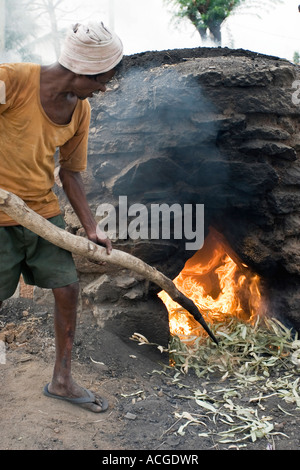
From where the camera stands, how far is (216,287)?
15.8 ft

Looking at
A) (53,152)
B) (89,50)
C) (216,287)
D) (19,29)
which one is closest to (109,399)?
(53,152)

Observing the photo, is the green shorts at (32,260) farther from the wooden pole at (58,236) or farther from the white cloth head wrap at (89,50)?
the white cloth head wrap at (89,50)

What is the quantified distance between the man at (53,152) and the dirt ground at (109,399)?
16 centimetres

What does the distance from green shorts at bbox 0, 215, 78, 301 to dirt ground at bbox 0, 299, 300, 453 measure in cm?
66

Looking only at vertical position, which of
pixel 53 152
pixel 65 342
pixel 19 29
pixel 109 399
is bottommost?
pixel 109 399

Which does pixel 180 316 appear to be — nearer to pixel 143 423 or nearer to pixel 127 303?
pixel 127 303

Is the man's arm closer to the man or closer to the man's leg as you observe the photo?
the man

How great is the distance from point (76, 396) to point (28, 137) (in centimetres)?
147

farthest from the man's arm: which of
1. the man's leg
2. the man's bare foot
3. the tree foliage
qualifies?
the tree foliage

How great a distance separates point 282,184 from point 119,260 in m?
1.74

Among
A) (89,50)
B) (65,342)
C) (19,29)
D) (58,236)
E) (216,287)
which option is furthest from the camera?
(19,29)

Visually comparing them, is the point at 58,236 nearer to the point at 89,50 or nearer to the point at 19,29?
the point at 89,50

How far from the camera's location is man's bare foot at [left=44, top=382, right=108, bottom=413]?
2656 millimetres

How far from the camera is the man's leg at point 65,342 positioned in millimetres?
2600
